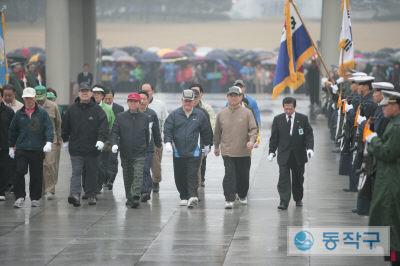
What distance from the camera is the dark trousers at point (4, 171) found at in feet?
56.0

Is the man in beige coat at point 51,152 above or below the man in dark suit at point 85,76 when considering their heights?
above

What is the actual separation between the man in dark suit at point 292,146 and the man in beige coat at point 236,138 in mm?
417

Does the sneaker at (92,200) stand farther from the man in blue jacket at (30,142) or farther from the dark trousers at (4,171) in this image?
the dark trousers at (4,171)

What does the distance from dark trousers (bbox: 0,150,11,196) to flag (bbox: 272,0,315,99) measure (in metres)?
4.68

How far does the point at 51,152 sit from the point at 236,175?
2970 millimetres

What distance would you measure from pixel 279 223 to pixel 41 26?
155 ft

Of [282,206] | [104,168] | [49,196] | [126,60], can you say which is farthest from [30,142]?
[126,60]

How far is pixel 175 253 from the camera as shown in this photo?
12516 mm

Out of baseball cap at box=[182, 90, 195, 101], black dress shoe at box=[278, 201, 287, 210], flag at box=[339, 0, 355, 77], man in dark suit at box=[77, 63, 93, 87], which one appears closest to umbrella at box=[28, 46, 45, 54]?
man in dark suit at box=[77, 63, 93, 87]

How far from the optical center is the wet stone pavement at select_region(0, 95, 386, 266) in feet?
40.1

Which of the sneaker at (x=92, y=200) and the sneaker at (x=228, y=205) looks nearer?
the sneaker at (x=228, y=205)

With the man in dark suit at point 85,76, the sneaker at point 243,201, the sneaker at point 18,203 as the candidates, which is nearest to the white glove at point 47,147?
the sneaker at point 18,203

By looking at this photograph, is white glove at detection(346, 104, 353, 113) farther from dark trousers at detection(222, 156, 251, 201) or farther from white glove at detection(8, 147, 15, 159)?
white glove at detection(8, 147, 15, 159)

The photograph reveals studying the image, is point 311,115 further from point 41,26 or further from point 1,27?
point 41,26
